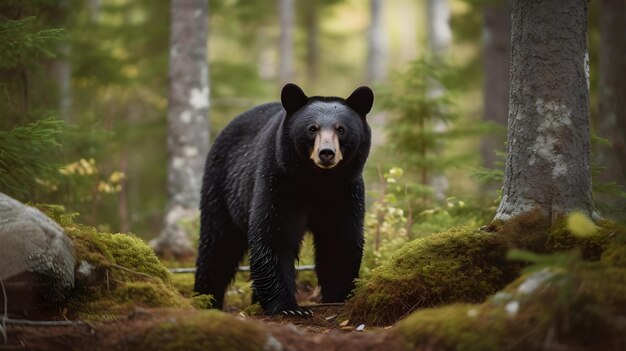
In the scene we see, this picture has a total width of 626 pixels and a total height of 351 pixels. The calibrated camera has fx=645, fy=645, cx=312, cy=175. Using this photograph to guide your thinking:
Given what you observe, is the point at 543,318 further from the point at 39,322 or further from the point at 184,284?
the point at 184,284

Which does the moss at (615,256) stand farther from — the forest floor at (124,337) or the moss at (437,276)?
the forest floor at (124,337)

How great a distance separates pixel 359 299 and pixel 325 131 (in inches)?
53.8

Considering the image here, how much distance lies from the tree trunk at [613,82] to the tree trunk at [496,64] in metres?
2.66

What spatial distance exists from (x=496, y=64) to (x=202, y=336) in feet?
37.2

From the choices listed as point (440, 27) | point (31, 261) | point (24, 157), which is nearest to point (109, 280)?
point (31, 261)

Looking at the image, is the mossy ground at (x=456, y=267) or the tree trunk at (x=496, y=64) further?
the tree trunk at (x=496, y=64)

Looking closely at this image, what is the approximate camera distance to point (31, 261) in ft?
12.3

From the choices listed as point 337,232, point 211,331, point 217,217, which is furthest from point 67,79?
point 211,331

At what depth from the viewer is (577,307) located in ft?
10.1

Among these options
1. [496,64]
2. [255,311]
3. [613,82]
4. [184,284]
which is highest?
[496,64]

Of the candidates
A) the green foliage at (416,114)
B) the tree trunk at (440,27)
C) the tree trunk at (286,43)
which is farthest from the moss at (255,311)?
the tree trunk at (440,27)

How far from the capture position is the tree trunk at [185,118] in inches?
382

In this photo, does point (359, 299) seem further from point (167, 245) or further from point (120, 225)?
point (120, 225)

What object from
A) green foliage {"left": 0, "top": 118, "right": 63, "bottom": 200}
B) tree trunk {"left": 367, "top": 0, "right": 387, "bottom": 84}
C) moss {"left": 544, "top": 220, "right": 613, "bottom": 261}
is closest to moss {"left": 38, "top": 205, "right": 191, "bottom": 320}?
green foliage {"left": 0, "top": 118, "right": 63, "bottom": 200}
